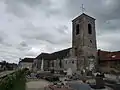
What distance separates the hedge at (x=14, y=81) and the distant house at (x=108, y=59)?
37.8m

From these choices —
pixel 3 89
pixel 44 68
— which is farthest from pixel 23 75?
pixel 44 68

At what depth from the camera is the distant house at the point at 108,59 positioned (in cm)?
3997

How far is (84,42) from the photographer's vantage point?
43.6 meters

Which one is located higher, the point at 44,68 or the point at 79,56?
the point at 79,56

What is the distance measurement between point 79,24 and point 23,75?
145 feet

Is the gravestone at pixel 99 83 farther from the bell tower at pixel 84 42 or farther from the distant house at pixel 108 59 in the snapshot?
the bell tower at pixel 84 42

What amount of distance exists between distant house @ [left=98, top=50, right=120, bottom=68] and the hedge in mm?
37761

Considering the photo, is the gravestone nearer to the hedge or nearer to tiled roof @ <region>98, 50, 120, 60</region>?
the hedge

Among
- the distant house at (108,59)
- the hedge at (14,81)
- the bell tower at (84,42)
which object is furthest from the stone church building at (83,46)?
the hedge at (14,81)

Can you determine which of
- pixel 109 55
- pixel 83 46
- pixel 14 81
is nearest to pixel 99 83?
pixel 14 81

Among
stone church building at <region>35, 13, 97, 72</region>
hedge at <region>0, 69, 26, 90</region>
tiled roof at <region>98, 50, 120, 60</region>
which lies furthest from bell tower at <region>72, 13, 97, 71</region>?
hedge at <region>0, 69, 26, 90</region>

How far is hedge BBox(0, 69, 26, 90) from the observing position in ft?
11.5

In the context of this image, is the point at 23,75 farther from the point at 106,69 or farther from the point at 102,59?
the point at 102,59

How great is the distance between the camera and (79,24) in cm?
4697
